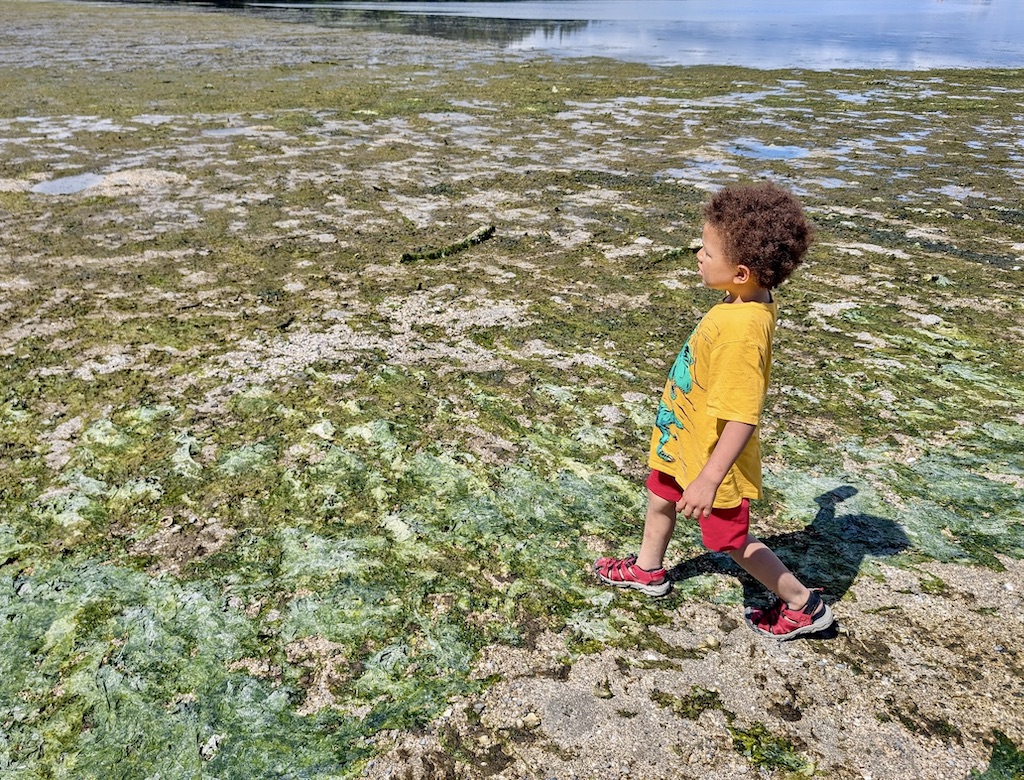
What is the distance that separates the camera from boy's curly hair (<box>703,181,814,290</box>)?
2.28 meters

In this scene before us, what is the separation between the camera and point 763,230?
2.27m

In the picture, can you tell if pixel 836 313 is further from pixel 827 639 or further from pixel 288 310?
pixel 288 310

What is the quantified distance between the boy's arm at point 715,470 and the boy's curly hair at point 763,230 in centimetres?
45

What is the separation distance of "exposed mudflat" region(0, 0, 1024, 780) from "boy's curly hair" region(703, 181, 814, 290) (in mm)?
1193

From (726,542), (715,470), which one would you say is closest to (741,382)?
(715,470)

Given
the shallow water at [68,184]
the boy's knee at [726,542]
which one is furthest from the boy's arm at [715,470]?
the shallow water at [68,184]

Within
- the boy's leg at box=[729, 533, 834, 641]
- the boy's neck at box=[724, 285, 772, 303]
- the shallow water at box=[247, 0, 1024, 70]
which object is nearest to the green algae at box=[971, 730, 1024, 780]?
the boy's leg at box=[729, 533, 834, 641]

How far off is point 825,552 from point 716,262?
1.32 m

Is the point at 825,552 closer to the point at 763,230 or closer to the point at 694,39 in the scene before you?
the point at 763,230

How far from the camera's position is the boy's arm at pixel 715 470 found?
7.49 ft

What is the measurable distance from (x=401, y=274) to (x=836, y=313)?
9.94 feet

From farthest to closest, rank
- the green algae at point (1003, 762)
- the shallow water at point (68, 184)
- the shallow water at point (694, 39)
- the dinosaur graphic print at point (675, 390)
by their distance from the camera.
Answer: the shallow water at point (694, 39) < the shallow water at point (68, 184) < the dinosaur graphic print at point (675, 390) < the green algae at point (1003, 762)

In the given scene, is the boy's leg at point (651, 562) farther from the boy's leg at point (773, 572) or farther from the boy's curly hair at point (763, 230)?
the boy's curly hair at point (763, 230)

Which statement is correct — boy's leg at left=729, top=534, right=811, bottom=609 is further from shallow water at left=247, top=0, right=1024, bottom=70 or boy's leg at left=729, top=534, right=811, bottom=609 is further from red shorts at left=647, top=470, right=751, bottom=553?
shallow water at left=247, top=0, right=1024, bottom=70
